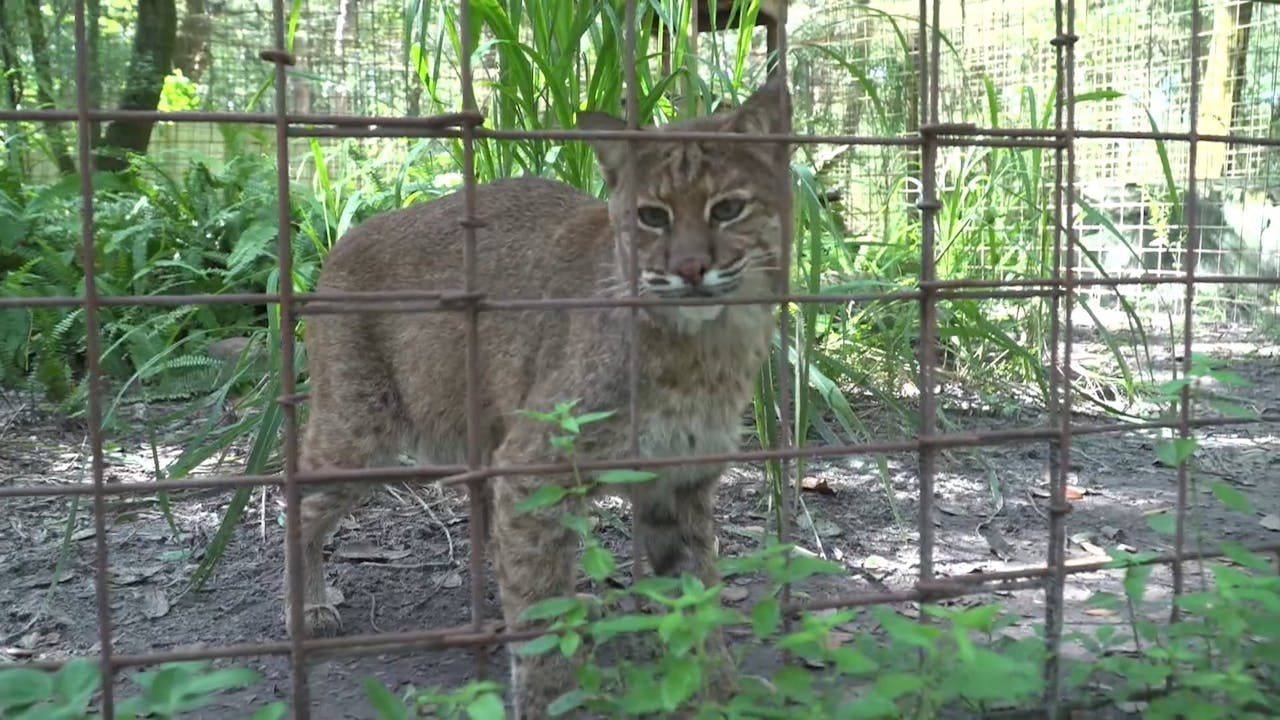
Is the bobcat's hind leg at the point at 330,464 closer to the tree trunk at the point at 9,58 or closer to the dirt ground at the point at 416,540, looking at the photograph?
the dirt ground at the point at 416,540

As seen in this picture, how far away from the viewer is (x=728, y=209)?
2941 millimetres

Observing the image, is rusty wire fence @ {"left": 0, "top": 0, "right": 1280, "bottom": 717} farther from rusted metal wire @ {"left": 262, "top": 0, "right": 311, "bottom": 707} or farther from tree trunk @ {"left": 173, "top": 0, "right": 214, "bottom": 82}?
tree trunk @ {"left": 173, "top": 0, "right": 214, "bottom": 82}

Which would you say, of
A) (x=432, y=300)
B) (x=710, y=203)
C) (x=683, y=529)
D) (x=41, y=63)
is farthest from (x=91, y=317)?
(x=41, y=63)

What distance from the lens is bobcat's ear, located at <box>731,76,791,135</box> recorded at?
2.76 meters

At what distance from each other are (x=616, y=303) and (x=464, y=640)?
2.49 feet

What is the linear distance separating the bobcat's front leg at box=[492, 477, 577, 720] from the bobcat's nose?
0.71 m

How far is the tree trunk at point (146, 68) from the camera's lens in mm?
9609

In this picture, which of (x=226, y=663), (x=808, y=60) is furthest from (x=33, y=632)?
(x=808, y=60)

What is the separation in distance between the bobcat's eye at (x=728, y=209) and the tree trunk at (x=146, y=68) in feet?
25.6

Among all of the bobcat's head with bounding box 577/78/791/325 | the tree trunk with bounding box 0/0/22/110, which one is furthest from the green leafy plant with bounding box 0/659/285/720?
the tree trunk with bounding box 0/0/22/110

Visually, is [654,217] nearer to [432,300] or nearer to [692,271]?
[692,271]

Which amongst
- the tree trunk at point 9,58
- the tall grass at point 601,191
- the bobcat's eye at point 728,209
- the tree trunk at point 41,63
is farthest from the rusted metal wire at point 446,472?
the tree trunk at point 9,58

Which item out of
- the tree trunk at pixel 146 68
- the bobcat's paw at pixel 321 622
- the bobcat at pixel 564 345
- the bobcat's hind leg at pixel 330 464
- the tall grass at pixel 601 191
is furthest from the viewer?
the tree trunk at pixel 146 68

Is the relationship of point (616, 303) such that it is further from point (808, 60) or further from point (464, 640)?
point (808, 60)
